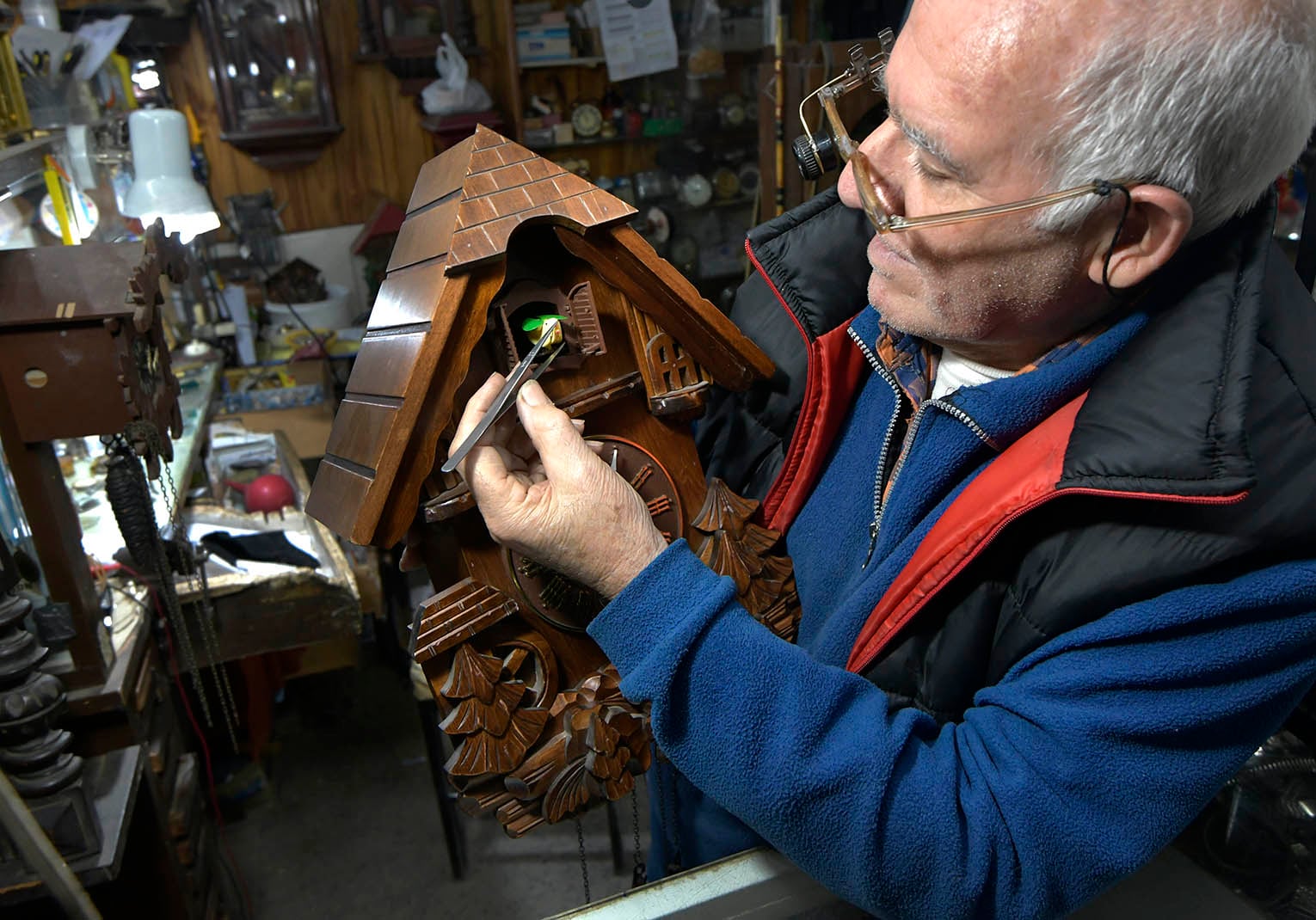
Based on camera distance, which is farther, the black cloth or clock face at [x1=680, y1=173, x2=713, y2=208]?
clock face at [x1=680, y1=173, x2=713, y2=208]

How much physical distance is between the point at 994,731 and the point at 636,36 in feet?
9.90

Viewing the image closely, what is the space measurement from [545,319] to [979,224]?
0.38 metres

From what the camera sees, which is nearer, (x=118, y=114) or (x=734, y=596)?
(x=734, y=596)

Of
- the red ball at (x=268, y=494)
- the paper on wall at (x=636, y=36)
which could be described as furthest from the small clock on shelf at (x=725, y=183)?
the red ball at (x=268, y=494)

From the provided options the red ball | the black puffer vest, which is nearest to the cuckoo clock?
the black puffer vest

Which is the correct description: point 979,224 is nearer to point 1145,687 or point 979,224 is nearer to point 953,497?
point 953,497

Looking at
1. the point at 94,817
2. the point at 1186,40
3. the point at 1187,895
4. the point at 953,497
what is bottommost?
the point at 94,817

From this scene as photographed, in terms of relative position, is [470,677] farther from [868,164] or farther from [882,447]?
[868,164]

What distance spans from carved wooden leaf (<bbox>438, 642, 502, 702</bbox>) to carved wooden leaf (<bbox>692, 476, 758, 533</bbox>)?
25 centimetres

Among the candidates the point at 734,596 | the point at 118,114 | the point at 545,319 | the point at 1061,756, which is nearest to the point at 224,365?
the point at 118,114

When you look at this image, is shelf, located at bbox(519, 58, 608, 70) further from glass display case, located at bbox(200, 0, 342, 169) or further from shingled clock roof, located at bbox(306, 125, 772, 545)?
shingled clock roof, located at bbox(306, 125, 772, 545)

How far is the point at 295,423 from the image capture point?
284 centimetres

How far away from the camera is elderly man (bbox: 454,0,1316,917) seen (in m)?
0.60

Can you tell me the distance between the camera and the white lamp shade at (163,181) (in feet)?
6.88
